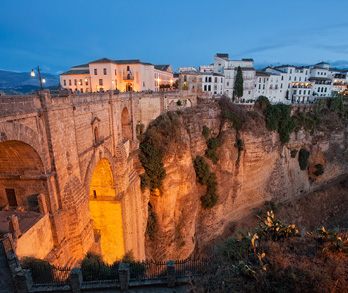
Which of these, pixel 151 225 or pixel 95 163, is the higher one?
pixel 95 163

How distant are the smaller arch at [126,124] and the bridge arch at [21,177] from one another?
10.5 metres

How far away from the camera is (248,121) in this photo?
26938mm

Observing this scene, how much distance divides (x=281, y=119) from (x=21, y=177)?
2890 cm

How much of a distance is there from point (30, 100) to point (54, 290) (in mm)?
6081

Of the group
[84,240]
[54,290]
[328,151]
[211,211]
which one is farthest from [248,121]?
[54,290]

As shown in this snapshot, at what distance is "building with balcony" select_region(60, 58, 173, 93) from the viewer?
30263 mm

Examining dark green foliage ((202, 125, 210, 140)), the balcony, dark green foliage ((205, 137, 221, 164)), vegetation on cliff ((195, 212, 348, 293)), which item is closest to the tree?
dark green foliage ((205, 137, 221, 164))

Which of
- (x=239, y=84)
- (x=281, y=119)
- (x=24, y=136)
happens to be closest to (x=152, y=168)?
(x=24, y=136)

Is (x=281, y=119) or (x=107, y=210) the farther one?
(x=281, y=119)

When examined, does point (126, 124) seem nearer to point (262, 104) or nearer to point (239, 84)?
point (262, 104)

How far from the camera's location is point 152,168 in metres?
19.0

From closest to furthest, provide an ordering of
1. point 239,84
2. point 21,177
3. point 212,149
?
point 21,177
point 212,149
point 239,84

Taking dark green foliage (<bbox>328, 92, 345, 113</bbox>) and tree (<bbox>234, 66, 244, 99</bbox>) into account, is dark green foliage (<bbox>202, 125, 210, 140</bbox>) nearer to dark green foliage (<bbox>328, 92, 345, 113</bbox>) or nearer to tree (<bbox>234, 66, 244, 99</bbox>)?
tree (<bbox>234, 66, 244, 99</bbox>)

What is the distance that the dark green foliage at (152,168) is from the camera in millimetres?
18922
